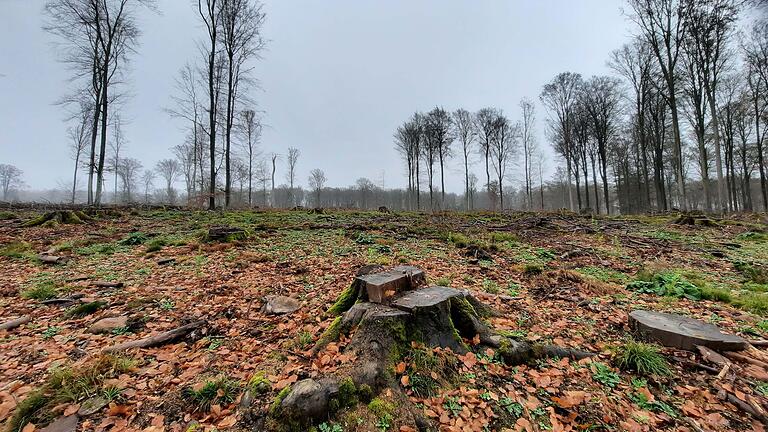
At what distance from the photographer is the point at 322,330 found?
3428 millimetres

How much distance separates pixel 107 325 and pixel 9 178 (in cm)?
8263

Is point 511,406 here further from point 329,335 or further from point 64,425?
point 64,425

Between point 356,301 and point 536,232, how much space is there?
8749mm

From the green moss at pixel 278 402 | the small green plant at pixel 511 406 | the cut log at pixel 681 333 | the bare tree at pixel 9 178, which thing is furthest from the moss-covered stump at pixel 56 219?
the bare tree at pixel 9 178

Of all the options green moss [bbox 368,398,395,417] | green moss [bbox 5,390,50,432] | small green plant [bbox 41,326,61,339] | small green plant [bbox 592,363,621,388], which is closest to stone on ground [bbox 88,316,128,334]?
small green plant [bbox 41,326,61,339]

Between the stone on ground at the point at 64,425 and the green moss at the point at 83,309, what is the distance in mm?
2437

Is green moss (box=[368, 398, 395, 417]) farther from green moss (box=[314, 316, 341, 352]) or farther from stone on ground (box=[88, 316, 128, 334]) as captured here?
stone on ground (box=[88, 316, 128, 334])

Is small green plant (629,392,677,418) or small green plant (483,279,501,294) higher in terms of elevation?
small green plant (483,279,501,294)

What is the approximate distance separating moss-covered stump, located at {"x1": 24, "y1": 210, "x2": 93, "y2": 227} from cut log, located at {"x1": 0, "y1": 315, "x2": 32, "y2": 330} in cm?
830

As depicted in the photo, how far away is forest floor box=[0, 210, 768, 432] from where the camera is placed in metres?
2.24

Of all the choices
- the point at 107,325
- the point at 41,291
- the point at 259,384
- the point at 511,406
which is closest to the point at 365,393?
the point at 259,384

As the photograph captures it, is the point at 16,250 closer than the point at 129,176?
Yes

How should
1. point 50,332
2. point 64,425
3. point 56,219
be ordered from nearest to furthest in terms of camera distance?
point 64,425, point 50,332, point 56,219

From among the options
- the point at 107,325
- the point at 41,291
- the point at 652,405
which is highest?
the point at 41,291
